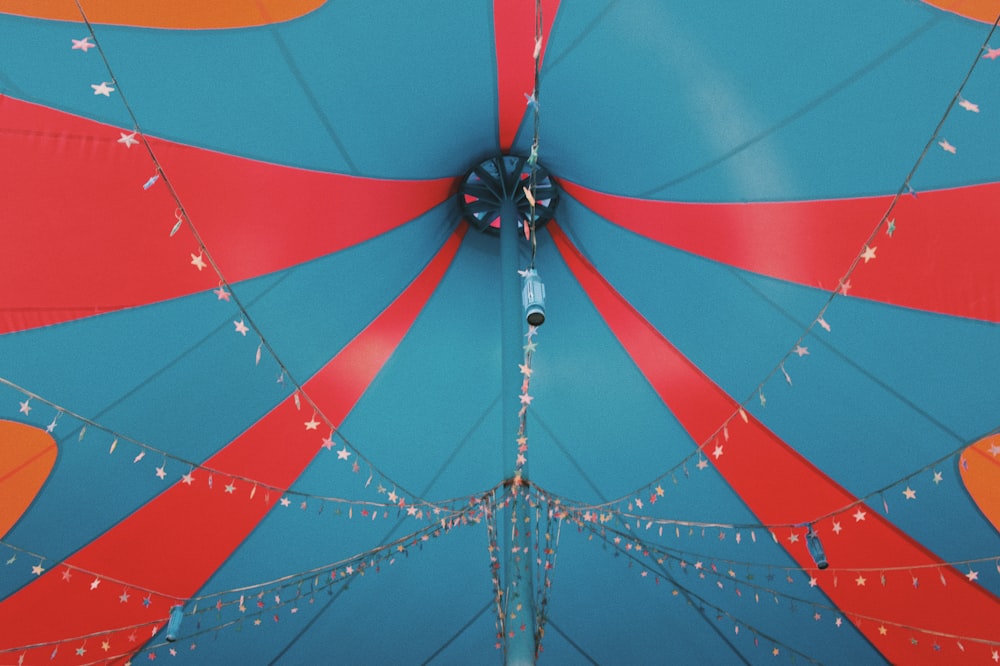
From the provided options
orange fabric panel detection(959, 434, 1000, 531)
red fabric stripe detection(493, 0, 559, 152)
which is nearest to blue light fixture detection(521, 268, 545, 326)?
red fabric stripe detection(493, 0, 559, 152)

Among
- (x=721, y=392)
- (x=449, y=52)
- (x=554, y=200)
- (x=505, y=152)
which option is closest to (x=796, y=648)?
(x=721, y=392)

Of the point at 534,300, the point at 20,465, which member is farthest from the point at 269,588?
the point at 534,300

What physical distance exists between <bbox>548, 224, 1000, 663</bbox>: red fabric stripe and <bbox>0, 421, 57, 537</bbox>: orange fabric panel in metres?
2.96

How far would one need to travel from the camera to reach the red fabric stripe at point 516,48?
2881mm

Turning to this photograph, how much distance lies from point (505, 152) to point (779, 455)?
2.30m

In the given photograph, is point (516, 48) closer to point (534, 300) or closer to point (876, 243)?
point (534, 300)

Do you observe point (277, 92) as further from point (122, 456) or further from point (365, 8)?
point (122, 456)

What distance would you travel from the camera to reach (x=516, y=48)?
9.98ft

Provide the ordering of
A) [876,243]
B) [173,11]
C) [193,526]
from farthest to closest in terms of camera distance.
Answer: [193,526] → [876,243] → [173,11]

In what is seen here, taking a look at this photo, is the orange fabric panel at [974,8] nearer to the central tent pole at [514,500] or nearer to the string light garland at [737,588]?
the central tent pole at [514,500]

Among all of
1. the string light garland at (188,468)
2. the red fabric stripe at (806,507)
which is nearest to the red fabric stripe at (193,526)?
the string light garland at (188,468)

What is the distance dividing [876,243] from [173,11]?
10.3 feet

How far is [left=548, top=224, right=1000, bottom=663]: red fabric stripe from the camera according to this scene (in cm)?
387

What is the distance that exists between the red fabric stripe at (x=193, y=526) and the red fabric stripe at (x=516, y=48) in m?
0.99
